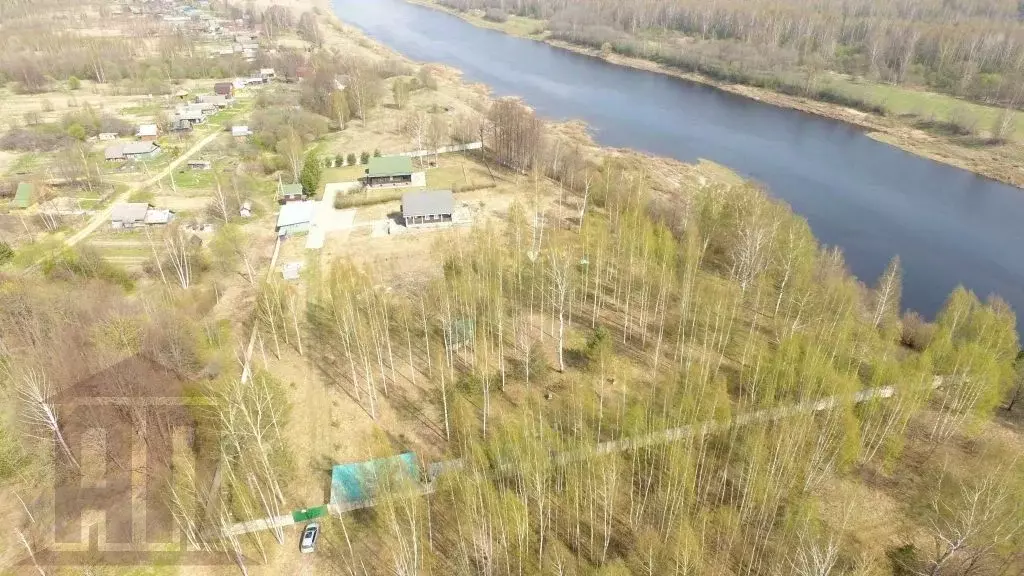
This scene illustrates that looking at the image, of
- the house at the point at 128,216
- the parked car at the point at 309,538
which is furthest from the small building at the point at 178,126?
the parked car at the point at 309,538

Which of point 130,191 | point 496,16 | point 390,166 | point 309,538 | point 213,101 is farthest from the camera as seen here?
point 496,16

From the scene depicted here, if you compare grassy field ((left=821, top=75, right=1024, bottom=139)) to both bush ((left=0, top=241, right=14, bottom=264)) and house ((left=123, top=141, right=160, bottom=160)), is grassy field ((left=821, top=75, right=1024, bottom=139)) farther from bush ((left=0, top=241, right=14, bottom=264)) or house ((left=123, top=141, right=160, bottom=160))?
bush ((left=0, top=241, right=14, bottom=264))

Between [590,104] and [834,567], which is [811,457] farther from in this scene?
[590,104]

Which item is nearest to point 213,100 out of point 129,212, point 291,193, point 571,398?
point 291,193

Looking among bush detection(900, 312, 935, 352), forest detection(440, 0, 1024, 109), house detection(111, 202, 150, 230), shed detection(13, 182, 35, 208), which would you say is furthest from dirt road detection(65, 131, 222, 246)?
forest detection(440, 0, 1024, 109)

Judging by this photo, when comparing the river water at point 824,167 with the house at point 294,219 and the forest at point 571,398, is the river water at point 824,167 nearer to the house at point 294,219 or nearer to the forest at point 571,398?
the forest at point 571,398

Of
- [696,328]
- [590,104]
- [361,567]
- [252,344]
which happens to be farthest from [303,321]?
[590,104]

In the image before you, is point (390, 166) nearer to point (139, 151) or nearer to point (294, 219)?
point (294, 219)
